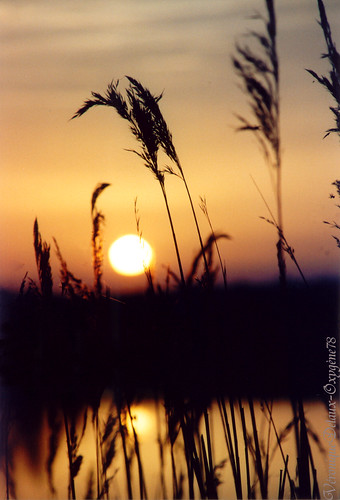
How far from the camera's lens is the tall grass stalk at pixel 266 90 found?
4.18 feet

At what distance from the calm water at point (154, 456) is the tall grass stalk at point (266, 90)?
423 mm

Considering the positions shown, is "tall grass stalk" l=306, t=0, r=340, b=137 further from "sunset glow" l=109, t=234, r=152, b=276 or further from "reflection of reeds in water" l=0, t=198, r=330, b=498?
"sunset glow" l=109, t=234, r=152, b=276

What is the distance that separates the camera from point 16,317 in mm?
1395

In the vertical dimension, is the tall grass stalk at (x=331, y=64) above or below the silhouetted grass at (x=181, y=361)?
above

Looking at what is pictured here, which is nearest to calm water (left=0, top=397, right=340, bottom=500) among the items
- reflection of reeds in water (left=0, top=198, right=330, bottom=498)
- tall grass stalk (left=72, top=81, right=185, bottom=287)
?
reflection of reeds in water (left=0, top=198, right=330, bottom=498)

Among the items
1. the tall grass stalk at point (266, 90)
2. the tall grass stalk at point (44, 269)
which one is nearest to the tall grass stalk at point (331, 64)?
the tall grass stalk at point (266, 90)

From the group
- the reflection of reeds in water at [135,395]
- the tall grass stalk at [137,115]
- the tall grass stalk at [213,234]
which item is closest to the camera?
the tall grass stalk at [137,115]

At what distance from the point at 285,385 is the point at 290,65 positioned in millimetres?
975

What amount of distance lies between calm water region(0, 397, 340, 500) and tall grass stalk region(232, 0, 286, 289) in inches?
16.7

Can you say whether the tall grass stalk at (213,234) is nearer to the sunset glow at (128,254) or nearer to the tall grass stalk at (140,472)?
the sunset glow at (128,254)

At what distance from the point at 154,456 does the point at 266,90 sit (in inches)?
44.5

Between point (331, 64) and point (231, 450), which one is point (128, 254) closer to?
point (231, 450)

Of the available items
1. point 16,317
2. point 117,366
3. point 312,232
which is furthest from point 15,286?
point 312,232

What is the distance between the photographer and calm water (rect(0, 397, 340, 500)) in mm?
1284
